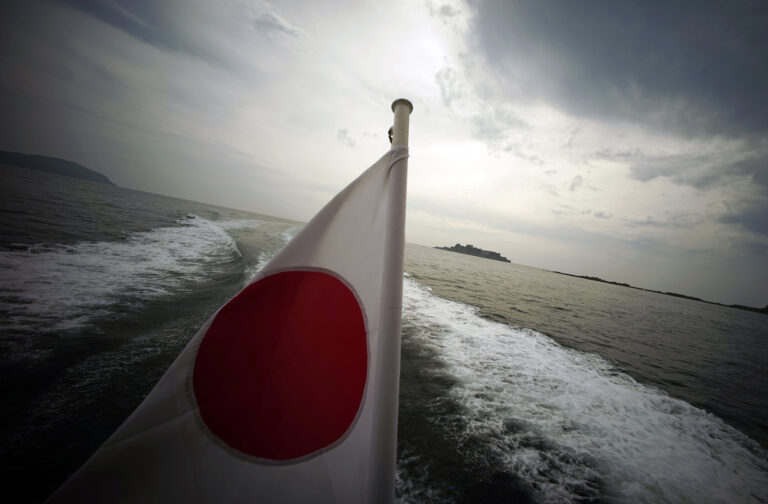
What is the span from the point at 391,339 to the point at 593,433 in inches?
205

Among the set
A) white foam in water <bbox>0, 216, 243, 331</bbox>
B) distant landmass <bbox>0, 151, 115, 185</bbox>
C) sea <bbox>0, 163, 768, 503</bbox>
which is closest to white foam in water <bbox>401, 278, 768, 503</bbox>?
sea <bbox>0, 163, 768, 503</bbox>

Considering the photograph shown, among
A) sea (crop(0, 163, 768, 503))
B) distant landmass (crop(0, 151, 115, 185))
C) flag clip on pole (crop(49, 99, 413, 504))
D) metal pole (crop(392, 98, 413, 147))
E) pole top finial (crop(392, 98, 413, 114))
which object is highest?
distant landmass (crop(0, 151, 115, 185))

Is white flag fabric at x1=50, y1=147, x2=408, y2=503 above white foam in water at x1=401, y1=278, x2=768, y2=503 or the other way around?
above

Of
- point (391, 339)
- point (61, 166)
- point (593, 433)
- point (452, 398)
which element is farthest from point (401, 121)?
point (61, 166)

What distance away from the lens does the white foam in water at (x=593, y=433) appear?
327cm

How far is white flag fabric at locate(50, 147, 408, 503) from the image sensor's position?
4.02ft

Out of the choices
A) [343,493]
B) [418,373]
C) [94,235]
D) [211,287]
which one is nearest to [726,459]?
[418,373]

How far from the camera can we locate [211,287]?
26.3 feet

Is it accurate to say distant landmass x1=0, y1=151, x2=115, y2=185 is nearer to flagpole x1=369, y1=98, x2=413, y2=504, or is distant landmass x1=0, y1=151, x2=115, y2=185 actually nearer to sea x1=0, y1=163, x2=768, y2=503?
sea x1=0, y1=163, x2=768, y2=503

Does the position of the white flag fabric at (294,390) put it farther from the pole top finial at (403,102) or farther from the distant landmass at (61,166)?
the distant landmass at (61,166)

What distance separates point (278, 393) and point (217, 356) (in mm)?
435

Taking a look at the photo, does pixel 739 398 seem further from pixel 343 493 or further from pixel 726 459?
pixel 343 493

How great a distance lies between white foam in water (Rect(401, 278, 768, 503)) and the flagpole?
315 centimetres

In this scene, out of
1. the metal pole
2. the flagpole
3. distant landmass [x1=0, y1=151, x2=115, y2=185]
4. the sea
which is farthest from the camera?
distant landmass [x1=0, y1=151, x2=115, y2=185]
